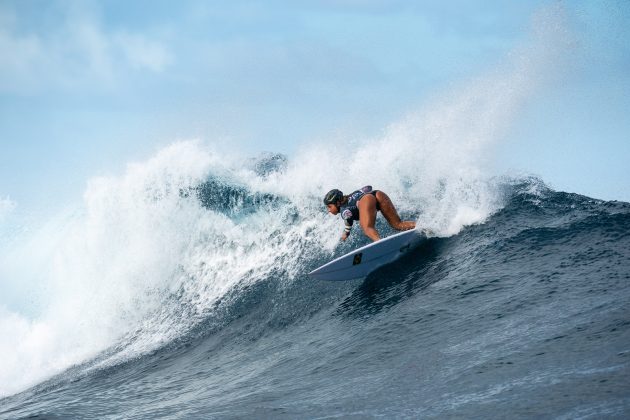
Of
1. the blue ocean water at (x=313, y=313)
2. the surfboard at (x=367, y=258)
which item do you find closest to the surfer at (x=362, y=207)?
the surfboard at (x=367, y=258)

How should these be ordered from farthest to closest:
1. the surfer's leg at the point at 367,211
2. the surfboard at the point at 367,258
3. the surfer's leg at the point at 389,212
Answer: the surfer's leg at the point at 389,212, the surfer's leg at the point at 367,211, the surfboard at the point at 367,258

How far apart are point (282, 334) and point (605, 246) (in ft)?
16.0

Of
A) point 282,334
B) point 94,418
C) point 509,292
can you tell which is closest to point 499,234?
point 509,292

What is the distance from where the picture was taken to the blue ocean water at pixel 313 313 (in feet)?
14.9

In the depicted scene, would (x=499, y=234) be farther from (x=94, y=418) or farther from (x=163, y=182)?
(x=163, y=182)

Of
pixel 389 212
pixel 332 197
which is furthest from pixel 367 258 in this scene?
pixel 332 197

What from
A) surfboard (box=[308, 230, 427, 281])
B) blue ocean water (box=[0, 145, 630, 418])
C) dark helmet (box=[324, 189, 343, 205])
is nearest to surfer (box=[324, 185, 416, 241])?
dark helmet (box=[324, 189, 343, 205])

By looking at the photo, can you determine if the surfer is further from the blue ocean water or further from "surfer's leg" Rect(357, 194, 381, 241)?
the blue ocean water

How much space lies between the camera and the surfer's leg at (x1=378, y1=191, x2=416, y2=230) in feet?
30.3

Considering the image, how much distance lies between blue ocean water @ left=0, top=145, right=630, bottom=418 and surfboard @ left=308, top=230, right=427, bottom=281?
215mm

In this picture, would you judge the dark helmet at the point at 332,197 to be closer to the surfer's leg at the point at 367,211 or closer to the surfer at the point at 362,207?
the surfer at the point at 362,207

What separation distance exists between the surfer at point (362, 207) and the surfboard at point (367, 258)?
23cm

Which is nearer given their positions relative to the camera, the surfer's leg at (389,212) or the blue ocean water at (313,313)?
the blue ocean water at (313,313)

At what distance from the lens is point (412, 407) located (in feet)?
14.2
